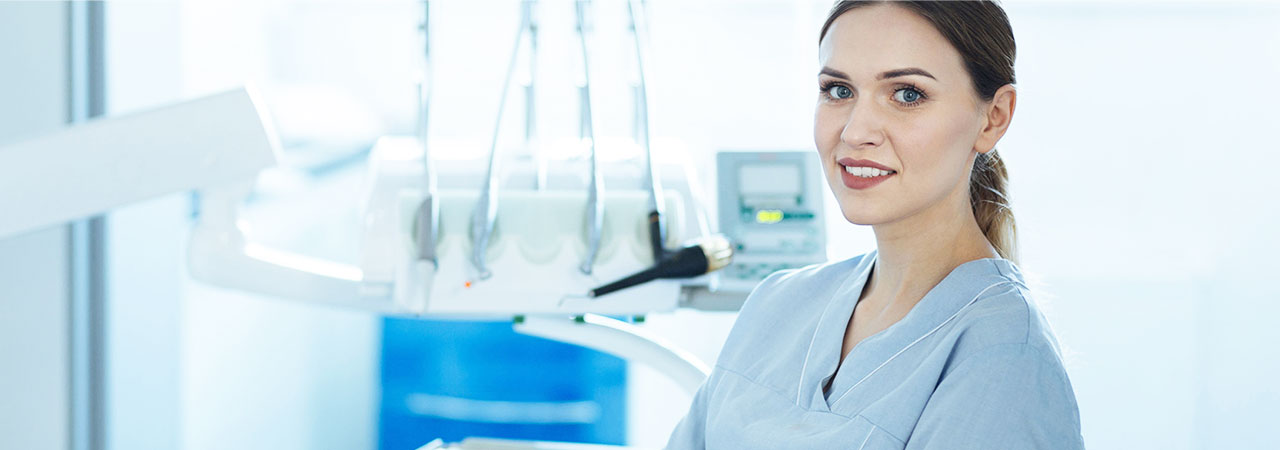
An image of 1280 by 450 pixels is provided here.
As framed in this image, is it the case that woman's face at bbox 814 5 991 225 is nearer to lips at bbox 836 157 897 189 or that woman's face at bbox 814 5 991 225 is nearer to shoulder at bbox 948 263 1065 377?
lips at bbox 836 157 897 189

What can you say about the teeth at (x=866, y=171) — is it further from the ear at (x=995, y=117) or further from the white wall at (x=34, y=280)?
the white wall at (x=34, y=280)


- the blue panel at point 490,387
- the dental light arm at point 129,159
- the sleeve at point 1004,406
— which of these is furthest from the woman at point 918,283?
the blue panel at point 490,387

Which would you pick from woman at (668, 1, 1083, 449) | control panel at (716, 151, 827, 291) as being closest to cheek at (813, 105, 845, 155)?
woman at (668, 1, 1083, 449)

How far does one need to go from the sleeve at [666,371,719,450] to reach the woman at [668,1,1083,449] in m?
0.04

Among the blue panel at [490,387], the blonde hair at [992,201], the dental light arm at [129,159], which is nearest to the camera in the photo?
the dental light arm at [129,159]

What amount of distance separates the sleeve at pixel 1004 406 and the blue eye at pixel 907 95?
23 cm

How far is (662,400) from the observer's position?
9.30 feet

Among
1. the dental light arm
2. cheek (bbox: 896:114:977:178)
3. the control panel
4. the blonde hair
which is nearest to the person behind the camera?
the dental light arm

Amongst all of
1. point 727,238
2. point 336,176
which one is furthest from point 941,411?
point 336,176

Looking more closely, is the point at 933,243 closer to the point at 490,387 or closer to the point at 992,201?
the point at 992,201

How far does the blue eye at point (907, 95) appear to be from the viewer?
3.00 ft

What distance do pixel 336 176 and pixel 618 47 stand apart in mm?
819

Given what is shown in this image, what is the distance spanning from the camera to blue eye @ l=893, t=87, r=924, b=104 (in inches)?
36.0

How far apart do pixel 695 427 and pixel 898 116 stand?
0.41 metres
